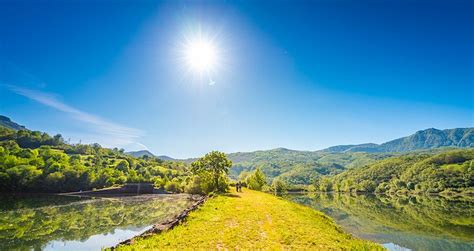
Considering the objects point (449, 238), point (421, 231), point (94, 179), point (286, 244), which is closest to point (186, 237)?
point (286, 244)

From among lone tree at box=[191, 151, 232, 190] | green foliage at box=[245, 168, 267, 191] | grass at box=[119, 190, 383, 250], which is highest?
lone tree at box=[191, 151, 232, 190]

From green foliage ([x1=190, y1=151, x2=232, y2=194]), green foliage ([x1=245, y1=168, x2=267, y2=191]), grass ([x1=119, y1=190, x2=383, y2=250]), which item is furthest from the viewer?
green foliage ([x1=245, y1=168, x2=267, y2=191])

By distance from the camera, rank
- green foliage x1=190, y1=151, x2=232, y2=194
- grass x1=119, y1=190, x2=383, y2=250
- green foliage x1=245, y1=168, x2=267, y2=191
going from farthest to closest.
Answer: green foliage x1=245, y1=168, x2=267, y2=191 < green foliage x1=190, y1=151, x2=232, y2=194 < grass x1=119, y1=190, x2=383, y2=250

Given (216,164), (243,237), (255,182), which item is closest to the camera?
(243,237)

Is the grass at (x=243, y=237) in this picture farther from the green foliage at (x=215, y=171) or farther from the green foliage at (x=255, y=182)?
the green foliage at (x=255, y=182)

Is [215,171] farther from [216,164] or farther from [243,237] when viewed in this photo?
[243,237]

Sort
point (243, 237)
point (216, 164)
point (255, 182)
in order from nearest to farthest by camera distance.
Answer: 1. point (243, 237)
2. point (216, 164)
3. point (255, 182)

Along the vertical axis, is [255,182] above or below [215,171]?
below

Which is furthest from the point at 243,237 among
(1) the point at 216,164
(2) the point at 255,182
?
(2) the point at 255,182

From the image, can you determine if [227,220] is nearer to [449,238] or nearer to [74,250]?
[74,250]

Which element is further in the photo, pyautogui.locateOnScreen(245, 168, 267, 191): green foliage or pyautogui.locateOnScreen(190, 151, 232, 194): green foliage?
pyautogui.locateOnScreen(245, 168, 267, 191): green foliage

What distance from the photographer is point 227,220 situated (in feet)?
90.1

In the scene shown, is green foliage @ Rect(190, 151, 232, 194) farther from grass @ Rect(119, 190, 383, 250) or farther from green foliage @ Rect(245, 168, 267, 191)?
grass @ Rect(119, 190, 383, 250)

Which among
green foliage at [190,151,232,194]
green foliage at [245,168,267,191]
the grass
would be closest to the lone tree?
green foliage at [190,151,232,194]
